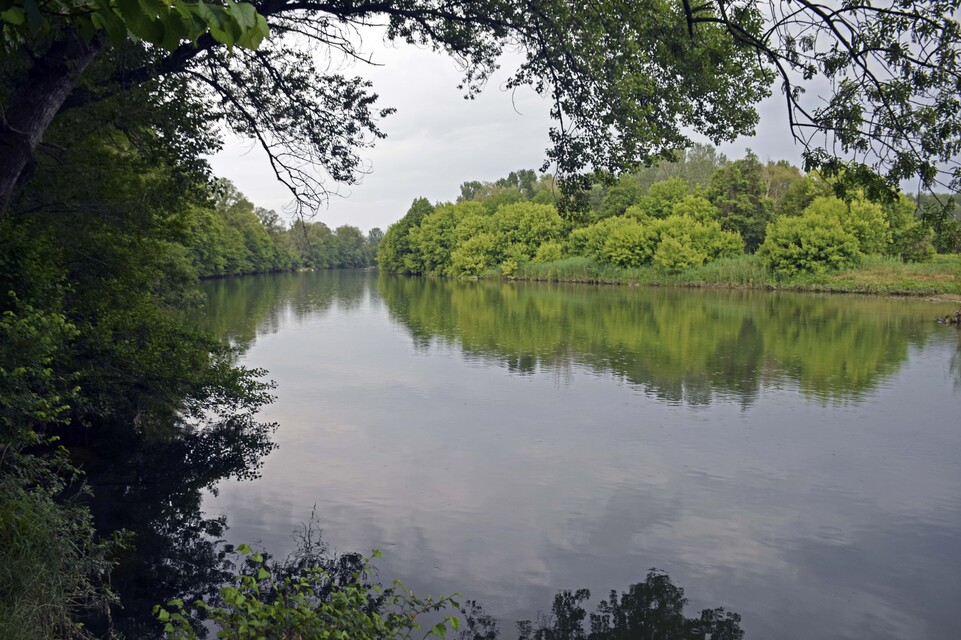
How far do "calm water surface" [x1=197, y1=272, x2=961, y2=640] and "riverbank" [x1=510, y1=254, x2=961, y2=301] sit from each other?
2057 cm

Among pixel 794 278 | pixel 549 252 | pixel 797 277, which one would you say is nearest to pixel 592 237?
pixel 549 252

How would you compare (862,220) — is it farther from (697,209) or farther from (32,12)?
(32,12)

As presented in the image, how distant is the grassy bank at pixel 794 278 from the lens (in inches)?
1737

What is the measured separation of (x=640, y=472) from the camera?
11922mm

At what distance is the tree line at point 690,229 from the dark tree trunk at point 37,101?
2573 centimetres

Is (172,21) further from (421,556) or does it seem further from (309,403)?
(309,403)

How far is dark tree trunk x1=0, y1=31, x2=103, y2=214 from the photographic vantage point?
587 centimetres

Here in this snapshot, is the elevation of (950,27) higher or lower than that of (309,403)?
higher

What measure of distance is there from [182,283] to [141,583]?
46.1 ft

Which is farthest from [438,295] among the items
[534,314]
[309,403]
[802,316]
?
[309,403]

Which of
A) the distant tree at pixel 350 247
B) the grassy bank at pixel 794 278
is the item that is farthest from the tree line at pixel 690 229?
the distant tree at pixel 350 247

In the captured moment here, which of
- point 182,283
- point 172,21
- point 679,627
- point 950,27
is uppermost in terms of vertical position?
point 950,27

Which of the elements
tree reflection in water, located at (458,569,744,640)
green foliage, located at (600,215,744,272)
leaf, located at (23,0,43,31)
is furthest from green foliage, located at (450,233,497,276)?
leaf, located at (23,0,43,31)

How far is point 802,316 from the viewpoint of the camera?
33.4 m
